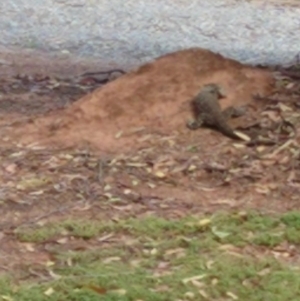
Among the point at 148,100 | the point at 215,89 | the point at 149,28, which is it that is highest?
the point at 215,89

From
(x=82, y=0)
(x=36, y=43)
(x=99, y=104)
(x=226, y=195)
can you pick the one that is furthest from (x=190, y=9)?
(x=226, y=195)

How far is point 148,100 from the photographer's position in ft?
25.8

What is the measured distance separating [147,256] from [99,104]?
2283 millimetres

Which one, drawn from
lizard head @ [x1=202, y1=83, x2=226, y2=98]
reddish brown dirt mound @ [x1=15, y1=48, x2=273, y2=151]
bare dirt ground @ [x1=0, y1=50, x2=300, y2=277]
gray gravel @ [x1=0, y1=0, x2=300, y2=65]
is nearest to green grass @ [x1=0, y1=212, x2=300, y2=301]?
bare dirt ground @ [x1=0, y1=50, x2=300, y2=277]

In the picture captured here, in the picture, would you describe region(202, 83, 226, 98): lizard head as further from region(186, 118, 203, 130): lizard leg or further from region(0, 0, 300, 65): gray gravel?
region(0, 0, 300, 65): gray gravel

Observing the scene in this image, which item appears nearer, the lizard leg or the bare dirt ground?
the bare dirt ground

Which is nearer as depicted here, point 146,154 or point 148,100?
point 146,154

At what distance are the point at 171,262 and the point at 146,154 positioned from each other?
1.54 meters

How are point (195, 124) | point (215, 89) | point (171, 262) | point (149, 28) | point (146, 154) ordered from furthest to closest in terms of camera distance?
1. point (149, 28)
2. point (215, 89)
3. point (195, 124)
4. point (146, 154)
5. point (171, 262)

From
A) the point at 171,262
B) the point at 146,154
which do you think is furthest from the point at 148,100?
the point at 171,262

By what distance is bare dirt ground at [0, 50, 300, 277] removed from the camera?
651cm

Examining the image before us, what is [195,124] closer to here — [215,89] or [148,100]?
[215,89]

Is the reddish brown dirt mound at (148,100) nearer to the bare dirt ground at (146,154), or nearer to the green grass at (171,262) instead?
the bare dirt ground at (146,154)

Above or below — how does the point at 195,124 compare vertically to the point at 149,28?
above
